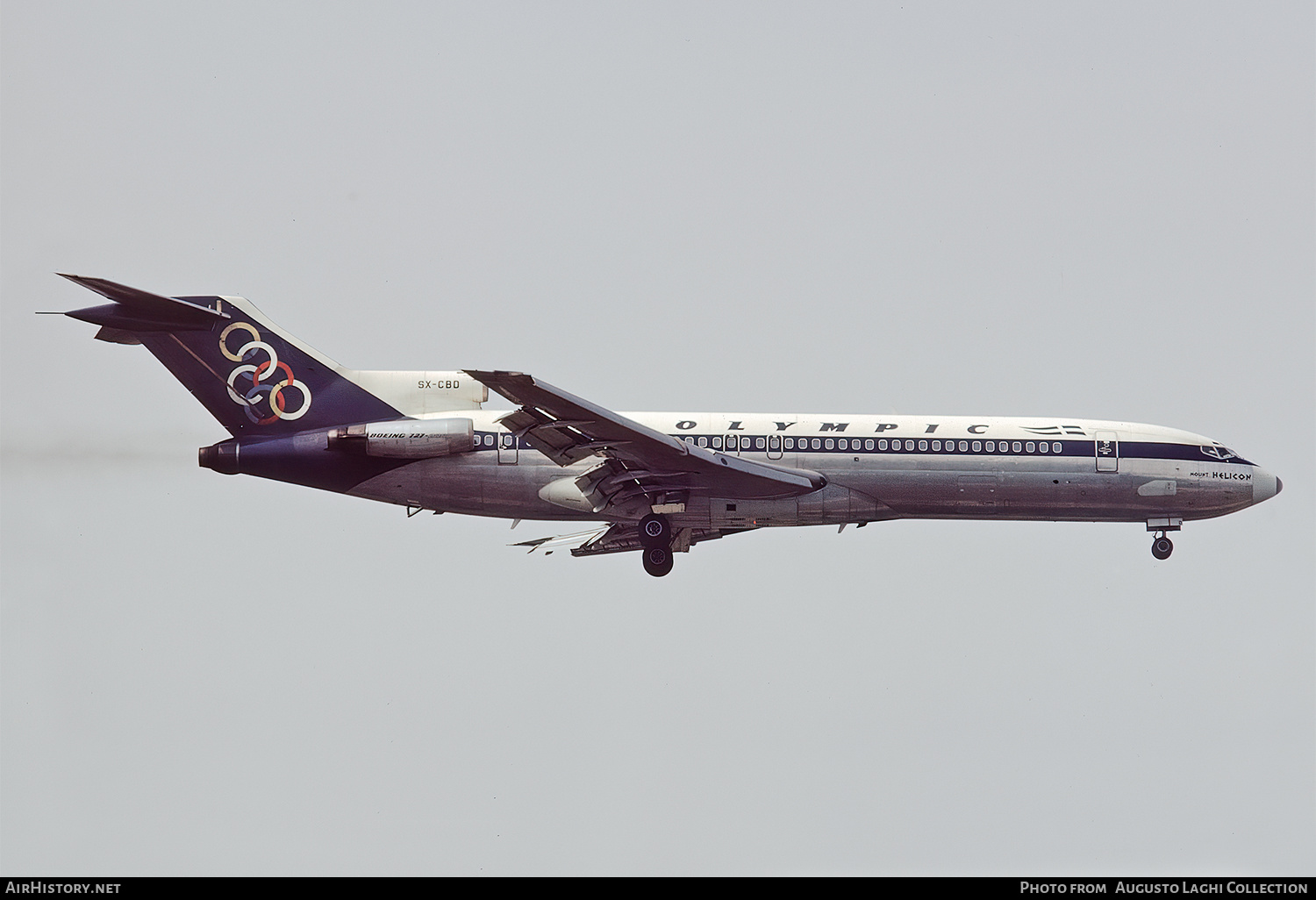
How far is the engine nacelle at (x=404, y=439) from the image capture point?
35062mm

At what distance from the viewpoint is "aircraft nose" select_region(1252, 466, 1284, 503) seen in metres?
39.5

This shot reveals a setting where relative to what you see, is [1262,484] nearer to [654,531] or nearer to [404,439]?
[654,531]

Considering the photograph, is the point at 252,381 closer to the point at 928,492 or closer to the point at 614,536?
the point at 614,536

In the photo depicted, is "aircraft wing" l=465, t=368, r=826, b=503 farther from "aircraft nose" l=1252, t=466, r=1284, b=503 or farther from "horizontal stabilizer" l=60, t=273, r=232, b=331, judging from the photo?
"aircraft nose" l=1252, t=466, r=1284, b=503

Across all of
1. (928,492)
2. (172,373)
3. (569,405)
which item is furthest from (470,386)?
(928,492)

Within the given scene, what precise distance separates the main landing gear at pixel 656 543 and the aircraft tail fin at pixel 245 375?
654 centimetres

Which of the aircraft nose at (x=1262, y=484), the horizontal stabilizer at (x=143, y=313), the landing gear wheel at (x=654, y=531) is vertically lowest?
the landing gear wheel at (x=654, y=531)

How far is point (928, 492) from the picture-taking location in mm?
36938

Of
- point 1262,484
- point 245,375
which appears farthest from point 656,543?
point 1262,484

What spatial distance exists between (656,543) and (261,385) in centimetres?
1020

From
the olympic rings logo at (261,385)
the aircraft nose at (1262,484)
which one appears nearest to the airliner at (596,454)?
the olympic rings logo at (261,385)

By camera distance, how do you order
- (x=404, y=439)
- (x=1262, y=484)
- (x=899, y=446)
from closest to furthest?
(x=404, y=439)
(x=899, y=446)
(x=1262, y=484)

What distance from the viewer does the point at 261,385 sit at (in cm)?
3622

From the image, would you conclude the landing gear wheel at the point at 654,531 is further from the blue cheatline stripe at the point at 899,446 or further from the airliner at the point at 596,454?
the blue cheatline stripe at the point at 899,446
